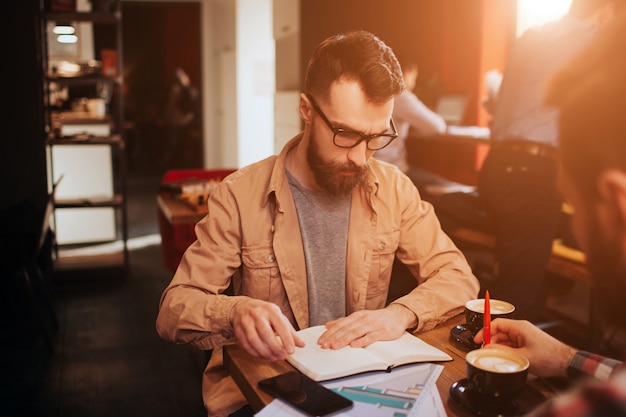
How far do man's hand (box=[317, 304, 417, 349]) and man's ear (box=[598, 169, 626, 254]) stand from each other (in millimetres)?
774

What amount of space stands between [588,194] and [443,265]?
106 cm

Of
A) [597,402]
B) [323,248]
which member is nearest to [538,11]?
[323,248]

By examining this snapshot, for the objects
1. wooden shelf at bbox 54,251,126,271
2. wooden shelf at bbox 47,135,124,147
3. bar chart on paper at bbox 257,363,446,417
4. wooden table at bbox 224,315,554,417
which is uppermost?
wooden shelf at bbox 47,135,124,147

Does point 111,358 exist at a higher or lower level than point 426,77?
lower

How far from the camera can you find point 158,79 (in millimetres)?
15141

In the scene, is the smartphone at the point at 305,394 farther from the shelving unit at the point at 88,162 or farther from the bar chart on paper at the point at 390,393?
the shelving unit at the point at 88,162

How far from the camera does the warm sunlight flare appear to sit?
4.41 metres

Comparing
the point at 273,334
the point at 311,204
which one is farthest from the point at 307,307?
the point at 273,334

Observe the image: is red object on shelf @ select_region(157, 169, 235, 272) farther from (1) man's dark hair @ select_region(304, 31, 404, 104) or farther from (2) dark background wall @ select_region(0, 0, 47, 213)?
(2) dark background wall @ select_region(0, 0, 47, 213)

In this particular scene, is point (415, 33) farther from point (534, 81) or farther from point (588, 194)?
point (588, 194)

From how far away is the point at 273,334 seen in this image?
50.6 inches

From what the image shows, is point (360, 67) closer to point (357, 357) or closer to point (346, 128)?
point (346, 128)

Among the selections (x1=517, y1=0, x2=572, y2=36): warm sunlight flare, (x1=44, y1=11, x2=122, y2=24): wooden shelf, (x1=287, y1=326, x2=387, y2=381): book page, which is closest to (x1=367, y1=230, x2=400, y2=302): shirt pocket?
(x1=287, y1=326, x2=387, y2=381): book page

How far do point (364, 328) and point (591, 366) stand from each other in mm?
448
